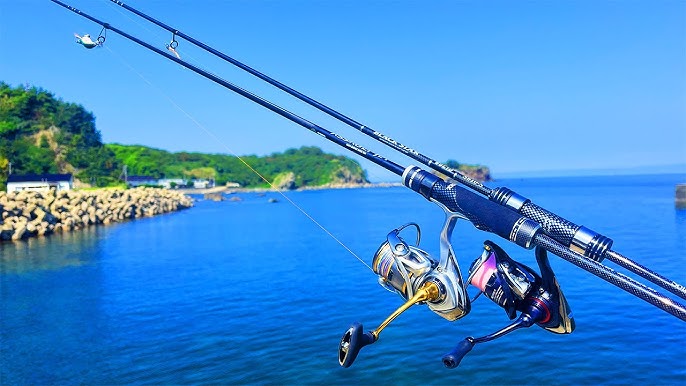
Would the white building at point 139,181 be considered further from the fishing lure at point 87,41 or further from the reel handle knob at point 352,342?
the reel handle knob at point 352,342

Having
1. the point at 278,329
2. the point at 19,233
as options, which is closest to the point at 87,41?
the point at 278,329

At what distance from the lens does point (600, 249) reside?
297 centimetres

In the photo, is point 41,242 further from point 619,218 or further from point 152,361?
point 619,218

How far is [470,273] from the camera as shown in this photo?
3811mm

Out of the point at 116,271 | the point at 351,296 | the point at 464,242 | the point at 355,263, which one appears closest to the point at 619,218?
the point at 464,242

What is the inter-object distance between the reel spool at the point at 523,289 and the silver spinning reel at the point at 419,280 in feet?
0.76

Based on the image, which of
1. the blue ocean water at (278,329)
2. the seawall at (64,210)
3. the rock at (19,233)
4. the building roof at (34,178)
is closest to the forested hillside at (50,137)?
the building roof at (34,178)

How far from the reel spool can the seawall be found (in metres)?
37.6

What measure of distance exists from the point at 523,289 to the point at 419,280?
0.66m

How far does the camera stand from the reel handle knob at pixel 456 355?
2949mm

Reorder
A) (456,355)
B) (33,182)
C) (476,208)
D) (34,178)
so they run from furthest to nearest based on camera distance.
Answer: (34,178) < (33,182) < (476,208) < (456,355)

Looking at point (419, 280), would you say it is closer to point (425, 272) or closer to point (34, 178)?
point (425, 272)

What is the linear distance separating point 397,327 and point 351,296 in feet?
12.5

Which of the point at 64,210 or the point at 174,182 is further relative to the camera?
the point at 174,182
